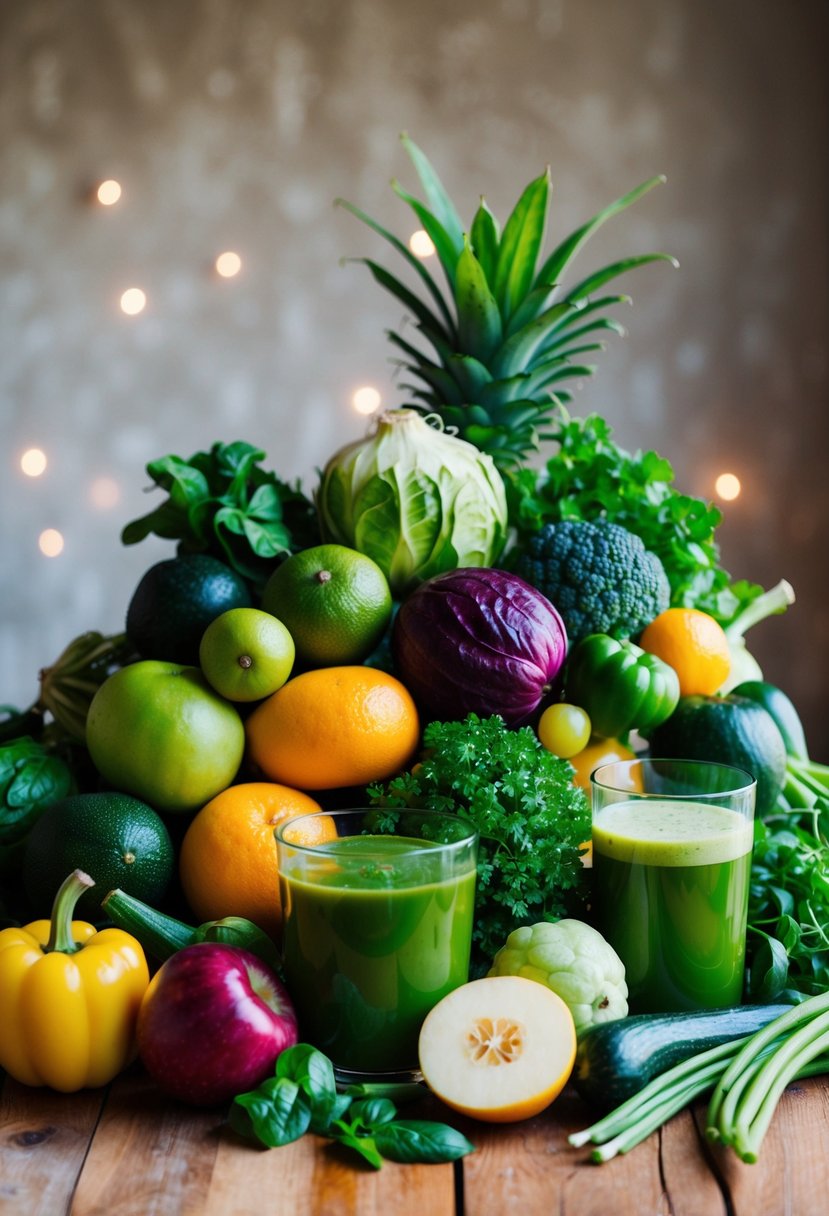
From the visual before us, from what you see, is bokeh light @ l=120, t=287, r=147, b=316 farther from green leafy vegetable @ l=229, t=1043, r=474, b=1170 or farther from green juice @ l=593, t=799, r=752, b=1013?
green leafy vegetable @ l=229, t=1043, r=474, b=1170

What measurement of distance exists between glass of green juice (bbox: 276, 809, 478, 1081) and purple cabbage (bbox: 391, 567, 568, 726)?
36cm

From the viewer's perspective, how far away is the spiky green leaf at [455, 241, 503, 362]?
1.86 meters

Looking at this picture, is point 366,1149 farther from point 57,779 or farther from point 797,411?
point 797,411

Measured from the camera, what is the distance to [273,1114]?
39.9 inches

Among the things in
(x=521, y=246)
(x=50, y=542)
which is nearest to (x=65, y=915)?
(x=521, y=246)

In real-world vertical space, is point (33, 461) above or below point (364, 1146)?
above

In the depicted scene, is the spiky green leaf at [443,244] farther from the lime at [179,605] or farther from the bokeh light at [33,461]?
the bokeh light at [33,461]

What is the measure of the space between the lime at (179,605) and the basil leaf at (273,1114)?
692 mm

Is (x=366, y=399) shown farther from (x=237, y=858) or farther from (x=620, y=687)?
(x=237, y=858)

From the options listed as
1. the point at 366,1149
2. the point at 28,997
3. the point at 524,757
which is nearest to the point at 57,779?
the point at 28,997

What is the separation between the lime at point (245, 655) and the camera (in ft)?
4.71

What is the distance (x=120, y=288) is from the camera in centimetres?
299

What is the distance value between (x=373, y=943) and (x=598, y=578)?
71 centimetres

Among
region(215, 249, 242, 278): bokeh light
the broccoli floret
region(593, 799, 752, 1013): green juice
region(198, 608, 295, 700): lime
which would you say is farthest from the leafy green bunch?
region(215, 249, 242, 278): bokeh light
